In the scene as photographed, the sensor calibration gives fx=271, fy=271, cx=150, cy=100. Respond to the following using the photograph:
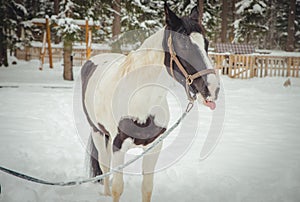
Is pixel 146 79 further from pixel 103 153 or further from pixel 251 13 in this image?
pixel 251 13

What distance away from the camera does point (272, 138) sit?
579 cm

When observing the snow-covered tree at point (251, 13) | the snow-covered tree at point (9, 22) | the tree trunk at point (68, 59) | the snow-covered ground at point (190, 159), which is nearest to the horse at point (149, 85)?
the snow-covered ground at point (190, 159)

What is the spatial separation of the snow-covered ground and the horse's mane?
177 centimetres

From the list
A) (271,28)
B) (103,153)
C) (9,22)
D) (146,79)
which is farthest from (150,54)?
(271,28)

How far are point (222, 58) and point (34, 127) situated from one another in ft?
41.7

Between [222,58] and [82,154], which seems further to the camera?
[222,58]

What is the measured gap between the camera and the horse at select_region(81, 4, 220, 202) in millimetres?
2098

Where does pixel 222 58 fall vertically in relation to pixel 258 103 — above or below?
above

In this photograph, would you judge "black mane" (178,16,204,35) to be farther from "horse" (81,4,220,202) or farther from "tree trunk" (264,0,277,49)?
"tree trunk" (264,0,277,49)

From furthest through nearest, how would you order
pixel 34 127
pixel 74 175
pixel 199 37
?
pixel 34 127 → pixel 74 175 → pixel 199 37

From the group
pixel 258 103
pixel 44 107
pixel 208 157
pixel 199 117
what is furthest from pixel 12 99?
pixel 258 103

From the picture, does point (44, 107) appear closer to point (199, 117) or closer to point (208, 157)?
point (199, 117)

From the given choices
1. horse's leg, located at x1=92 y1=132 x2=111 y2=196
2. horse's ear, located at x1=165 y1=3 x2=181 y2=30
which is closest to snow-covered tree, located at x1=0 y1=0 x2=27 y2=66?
horse's leg, located at x1=92 y1=132 x2=111 y2=196

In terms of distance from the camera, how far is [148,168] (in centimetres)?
280
